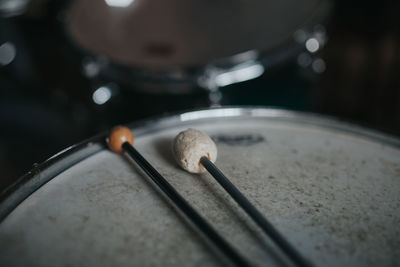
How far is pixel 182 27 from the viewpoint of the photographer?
1.32 m

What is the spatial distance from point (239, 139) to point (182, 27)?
2.22ft

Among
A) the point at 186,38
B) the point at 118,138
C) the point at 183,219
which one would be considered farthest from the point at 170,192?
the point at 186,38

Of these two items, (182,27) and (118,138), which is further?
(182,27)

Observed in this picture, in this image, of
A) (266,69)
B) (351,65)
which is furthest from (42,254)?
(351,65)

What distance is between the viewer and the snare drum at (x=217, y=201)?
0.53 metres

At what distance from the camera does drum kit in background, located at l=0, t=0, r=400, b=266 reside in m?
0.53

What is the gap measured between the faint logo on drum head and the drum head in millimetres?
393

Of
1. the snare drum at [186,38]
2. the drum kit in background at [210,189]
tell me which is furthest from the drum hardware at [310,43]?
the drum kit in background at [210,189]

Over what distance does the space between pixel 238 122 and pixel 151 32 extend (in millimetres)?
623

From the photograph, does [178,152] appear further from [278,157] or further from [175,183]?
[278,157]

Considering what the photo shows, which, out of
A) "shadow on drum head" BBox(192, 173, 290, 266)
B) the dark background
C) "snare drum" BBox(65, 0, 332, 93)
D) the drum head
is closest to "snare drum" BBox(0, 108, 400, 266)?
"shadow on drum head" BBox(192, 173, 290, 266)

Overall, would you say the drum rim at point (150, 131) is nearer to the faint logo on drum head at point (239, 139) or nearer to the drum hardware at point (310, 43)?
the faint logo on drum head at point (239, 139)

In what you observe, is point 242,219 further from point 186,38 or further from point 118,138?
point 186,38

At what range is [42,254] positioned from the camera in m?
0.52
